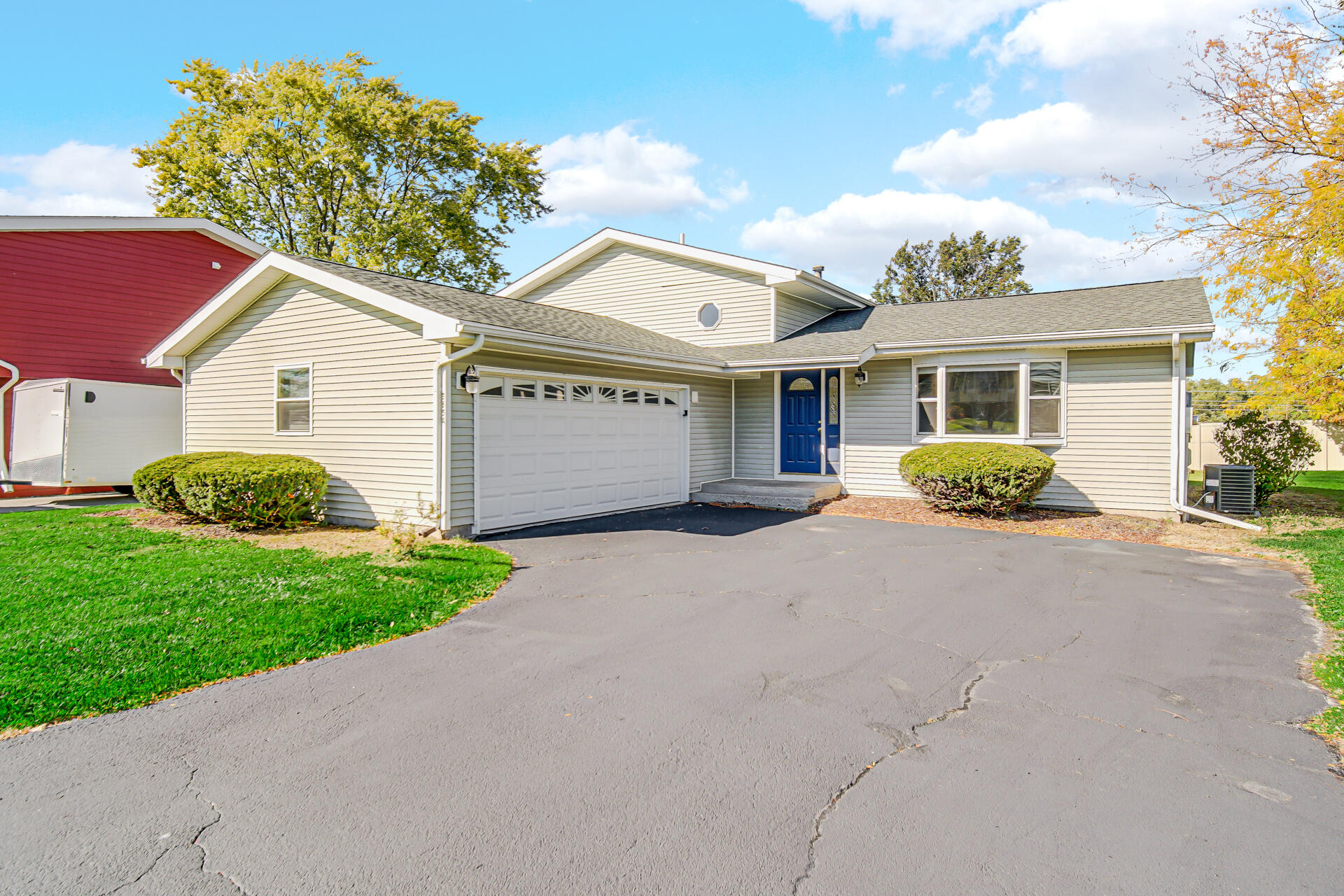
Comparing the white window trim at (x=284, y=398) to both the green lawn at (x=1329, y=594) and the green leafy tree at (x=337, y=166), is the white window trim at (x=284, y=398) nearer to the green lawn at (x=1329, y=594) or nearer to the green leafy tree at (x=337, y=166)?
the green lawn at (x=1329, y=594)

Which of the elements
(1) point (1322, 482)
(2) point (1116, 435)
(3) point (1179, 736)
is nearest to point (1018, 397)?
(2) point (1116, 435)

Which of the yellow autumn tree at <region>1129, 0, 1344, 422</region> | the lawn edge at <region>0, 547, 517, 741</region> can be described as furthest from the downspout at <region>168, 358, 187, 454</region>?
the yellow autumn tree at <region>1129, 0, 1344, 422</region>

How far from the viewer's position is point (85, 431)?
12.6m

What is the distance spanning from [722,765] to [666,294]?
13886 mm

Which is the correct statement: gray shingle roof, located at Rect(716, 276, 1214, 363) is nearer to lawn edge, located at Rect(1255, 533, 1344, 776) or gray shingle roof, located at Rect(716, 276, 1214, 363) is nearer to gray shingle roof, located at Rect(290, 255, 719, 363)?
gray shingle roof, located at Rect(290, 255, 719, 363)

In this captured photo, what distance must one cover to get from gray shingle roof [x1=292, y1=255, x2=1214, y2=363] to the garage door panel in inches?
46.7

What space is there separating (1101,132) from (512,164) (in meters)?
21.8

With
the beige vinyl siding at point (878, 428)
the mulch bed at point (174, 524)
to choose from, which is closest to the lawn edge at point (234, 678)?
the mulch bed at point (174, 524)

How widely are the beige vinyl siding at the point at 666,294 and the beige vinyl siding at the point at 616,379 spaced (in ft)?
4.92

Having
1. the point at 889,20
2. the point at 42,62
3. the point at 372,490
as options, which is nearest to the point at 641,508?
the point at 372,490

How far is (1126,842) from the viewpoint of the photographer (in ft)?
9.21

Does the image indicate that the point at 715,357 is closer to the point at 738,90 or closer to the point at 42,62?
the point at 738,90

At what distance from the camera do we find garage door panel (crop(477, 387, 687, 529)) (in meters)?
10.0

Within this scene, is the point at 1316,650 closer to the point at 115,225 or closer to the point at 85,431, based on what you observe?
the point at 85,431
